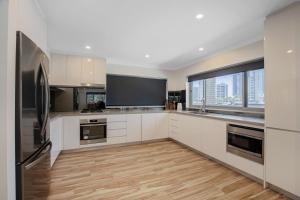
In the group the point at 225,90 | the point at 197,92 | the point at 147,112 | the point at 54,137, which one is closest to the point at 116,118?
the point at 147,112

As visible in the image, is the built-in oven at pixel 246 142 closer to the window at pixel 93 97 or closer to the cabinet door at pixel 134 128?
the cabinet door at pixel 134 128

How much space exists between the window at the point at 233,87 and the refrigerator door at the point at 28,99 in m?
3.12

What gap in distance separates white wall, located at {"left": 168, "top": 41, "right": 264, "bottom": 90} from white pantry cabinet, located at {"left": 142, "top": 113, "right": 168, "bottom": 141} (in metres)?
1.14

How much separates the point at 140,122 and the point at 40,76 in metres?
2.66

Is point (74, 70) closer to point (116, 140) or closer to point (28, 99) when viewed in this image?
point (116, 140)

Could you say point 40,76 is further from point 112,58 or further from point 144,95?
point 144,95

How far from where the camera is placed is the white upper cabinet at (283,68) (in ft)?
5.34

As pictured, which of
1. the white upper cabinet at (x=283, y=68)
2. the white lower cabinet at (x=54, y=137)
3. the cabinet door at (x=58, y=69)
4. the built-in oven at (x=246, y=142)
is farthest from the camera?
the cabinet door at (x=58, y=69)

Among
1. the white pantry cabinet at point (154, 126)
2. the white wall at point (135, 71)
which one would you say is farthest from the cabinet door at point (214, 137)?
the white wall at point (135, 71)

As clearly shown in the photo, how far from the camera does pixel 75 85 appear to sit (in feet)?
11.2

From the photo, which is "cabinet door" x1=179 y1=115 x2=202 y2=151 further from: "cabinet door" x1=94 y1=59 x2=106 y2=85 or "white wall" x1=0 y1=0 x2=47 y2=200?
"white wall" x1=0 y1=0 x2=47 y2=200

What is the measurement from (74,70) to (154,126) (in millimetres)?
2335

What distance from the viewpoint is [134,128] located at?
3.76 meters

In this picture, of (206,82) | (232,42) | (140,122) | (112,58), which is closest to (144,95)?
(140,122)
